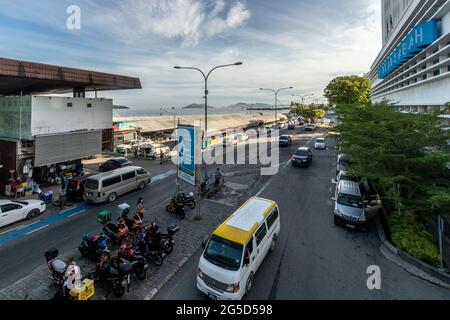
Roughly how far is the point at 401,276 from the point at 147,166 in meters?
23.7

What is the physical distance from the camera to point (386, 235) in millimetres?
11992

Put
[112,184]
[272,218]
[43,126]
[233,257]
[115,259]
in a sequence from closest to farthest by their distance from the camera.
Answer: [233,257] < [115,259] < [272,218] < [112,184] < [43,126]

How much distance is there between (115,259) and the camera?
8.27m

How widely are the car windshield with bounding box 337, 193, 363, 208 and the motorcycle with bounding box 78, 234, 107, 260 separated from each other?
11.7 metres

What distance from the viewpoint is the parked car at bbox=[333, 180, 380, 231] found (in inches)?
479

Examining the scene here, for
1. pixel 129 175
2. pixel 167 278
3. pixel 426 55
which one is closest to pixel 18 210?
pixel 129 175

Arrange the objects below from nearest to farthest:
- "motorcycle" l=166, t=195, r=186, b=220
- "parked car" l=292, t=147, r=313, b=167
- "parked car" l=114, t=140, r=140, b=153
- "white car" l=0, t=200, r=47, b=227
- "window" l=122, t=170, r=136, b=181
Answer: "white car" l=0, t=200, r=47, b=227 < "motorcycle" l=166, t=195, r=186, b=220 < "window" l=122, t=170, r=136, b=181 < "parked car" l=292, t=147, r=313, b=167 < "parked car" l=114, t=140, r=140, b=153

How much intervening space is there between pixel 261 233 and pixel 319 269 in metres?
2.67

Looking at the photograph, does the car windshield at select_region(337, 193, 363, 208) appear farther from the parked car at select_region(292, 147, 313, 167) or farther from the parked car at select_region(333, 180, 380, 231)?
the parked car at select_region(292, 147, 313, 167)

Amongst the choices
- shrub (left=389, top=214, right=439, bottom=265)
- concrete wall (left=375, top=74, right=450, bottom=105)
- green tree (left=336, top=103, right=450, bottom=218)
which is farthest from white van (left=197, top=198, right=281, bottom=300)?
concrete wall (left=375, top=74, right=450, bottom=105)

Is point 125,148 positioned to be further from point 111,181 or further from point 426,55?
point 426,55

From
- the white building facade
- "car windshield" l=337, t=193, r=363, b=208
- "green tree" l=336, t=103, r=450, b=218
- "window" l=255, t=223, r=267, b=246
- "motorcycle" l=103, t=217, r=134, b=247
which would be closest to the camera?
"window" l=255, t=223, r=267, b=246

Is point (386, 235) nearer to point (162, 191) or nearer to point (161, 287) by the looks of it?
point (161, 287)
